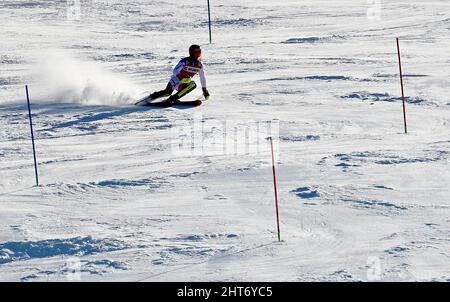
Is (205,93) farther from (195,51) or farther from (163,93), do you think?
(195,51)

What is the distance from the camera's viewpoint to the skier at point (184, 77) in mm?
18016

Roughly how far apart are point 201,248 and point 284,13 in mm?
16358

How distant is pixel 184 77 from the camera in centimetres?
1814

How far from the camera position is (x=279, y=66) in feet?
70.2

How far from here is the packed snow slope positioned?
38.1ft

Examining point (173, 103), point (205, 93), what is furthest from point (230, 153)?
point (205, 93)

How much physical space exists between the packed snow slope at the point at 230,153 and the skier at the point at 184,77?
40 centimetres

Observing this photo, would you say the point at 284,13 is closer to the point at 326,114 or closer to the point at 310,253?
the point at 326,114

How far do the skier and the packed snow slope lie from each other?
0.40m
